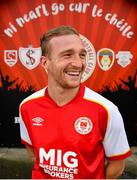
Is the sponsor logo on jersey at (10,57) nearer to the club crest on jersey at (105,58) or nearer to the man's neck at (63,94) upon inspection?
the club crest on jersey at (105,58)

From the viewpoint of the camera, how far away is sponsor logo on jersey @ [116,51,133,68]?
18.2ft

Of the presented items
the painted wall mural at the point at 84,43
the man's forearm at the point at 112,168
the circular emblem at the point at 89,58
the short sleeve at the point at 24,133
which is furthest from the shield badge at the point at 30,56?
the man's forearm at the point at 112,168

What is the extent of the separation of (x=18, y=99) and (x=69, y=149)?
3.85m

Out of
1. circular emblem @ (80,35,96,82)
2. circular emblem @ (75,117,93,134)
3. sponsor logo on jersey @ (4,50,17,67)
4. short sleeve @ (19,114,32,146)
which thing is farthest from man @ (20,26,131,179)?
sponsor logo on jersey @ (4,50,17,67)

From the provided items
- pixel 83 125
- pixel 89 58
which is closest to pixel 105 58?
pixel 89 58

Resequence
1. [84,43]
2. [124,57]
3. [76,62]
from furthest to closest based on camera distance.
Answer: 1. [124,57]
2. [84,43]
3. [76,62]

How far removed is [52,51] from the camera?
6.41 ft

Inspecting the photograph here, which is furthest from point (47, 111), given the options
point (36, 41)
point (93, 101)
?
point (36, 41)

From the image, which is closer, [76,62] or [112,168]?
[76,62]

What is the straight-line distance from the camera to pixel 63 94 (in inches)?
80.5

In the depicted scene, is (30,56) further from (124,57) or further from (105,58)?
(124,57)

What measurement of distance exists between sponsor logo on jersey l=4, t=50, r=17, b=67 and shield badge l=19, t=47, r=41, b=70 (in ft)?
0.28

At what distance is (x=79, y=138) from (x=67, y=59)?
40 centimetres

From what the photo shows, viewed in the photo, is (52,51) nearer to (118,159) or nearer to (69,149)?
(69,149)
